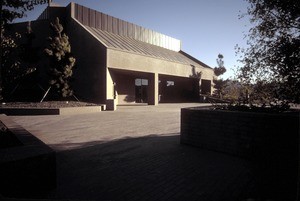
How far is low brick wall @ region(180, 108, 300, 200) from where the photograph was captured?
5.06 m

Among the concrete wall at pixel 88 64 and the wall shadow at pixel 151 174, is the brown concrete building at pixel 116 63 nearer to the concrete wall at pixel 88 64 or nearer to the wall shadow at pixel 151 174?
the concrete wall at pixel 88 64

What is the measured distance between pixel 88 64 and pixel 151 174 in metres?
19.6

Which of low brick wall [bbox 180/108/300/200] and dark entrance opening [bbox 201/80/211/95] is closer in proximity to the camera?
low brick wall [bbox 180/108/300/200]

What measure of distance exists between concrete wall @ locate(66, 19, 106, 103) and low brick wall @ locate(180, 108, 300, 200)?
1594 cm

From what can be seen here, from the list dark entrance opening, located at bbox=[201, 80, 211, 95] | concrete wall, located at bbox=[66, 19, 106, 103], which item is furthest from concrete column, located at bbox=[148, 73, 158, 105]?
dark entrance opening, located at bbox=[201, 80, 211, 95]

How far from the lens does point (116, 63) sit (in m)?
22.6

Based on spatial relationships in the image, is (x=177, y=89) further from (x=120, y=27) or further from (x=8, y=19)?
(x=8, y=19)

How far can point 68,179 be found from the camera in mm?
4617

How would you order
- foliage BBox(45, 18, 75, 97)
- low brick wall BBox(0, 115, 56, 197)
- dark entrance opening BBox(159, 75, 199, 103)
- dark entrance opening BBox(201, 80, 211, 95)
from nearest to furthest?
low brick wall BBox(0, 115, 56, 197)
foliage BBox(45, 18, 75, 97)
dark entrance opening BBox(159, 75, 199, 103)
dark entrance opening BBox(201, 80, 211, 95)

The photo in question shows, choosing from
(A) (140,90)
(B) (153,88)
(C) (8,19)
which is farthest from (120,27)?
(C) (8,19)

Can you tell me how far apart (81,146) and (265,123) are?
532 centimetres

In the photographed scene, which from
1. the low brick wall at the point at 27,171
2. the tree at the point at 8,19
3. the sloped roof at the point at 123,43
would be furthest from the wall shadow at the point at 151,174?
the sloped roof at the point at 123,43

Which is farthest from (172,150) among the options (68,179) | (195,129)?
(68,179)

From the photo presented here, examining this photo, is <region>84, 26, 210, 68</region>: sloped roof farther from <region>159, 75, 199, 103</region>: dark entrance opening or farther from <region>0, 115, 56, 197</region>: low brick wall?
<region>0, 115, 56, 197</region>: low brick wall
